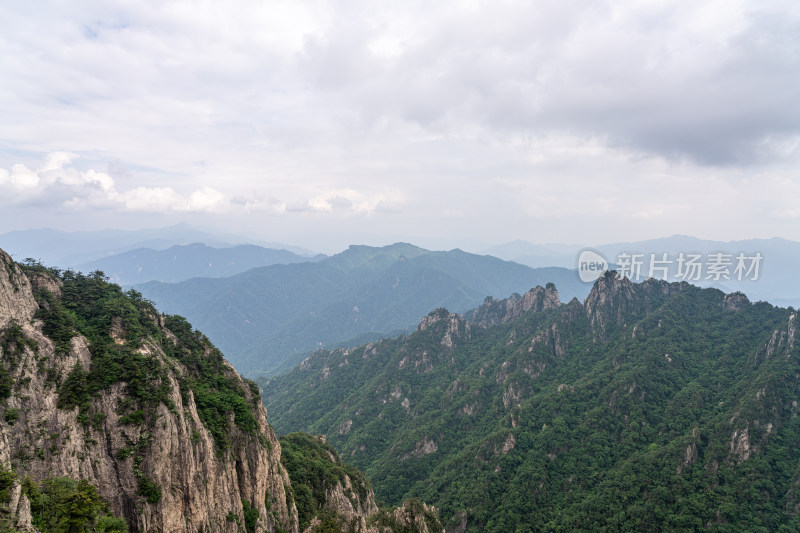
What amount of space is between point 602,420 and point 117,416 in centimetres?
12137

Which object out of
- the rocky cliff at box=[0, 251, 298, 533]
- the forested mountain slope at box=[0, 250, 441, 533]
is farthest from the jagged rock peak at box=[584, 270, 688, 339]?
the rocky cliff at box=[0, 251, 298, 533]

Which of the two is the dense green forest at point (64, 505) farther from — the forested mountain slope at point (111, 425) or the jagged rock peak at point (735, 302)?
the jagged rock peak at point (735, 302)

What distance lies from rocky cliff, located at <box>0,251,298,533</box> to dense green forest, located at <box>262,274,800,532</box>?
77110mm

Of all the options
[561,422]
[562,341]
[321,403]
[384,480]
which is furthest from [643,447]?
[321,403]

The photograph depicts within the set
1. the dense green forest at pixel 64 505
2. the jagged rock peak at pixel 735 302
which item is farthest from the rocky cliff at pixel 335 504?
the jagged rock peak at pixel 735 302

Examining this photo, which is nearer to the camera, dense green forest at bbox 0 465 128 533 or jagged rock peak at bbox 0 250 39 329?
dense green forest at bbox 0 465 128 533

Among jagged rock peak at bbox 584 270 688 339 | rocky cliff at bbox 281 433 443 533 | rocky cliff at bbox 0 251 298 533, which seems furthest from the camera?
jagged rock peak at bbox 584 270 688 339

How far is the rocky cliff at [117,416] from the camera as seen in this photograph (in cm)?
2739

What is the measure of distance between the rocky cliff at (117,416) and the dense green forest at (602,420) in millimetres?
77110

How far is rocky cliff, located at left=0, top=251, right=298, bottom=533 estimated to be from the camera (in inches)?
1078

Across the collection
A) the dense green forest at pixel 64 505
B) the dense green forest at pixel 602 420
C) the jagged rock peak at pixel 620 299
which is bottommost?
the dense green forest at pixel 602 420

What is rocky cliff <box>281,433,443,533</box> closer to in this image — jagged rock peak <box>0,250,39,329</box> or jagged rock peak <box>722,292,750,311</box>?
jagged rock peak <box>0,250,39,329</box>

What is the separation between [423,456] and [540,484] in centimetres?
4405

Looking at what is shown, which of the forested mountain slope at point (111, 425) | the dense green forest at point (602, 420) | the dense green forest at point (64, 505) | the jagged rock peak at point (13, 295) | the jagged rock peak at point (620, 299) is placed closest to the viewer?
the dense green forest at point (64, 505)
